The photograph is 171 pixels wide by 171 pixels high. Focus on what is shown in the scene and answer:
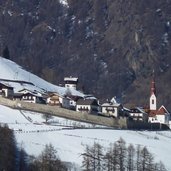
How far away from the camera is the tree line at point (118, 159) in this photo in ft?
383

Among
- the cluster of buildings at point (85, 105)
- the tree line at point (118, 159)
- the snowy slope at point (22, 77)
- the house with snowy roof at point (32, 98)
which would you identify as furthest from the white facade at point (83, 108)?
the tree line at point (118, 159)

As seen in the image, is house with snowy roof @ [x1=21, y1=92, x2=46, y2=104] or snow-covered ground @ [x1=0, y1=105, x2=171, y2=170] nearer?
snow-covered ground @ [x1=0, y1=105, x2=171, y2=170]

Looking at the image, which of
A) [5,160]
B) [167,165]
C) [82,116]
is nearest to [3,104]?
[82,116]

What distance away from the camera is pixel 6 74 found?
181 meters

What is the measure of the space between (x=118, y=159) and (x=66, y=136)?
13515 millimetres

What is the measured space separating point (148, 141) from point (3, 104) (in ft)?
69.4

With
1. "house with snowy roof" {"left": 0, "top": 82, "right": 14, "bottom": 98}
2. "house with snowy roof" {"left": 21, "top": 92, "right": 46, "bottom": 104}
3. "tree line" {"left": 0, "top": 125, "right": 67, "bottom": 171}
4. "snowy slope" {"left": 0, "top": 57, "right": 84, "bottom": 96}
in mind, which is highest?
"snowy slope" {"left": 0, "top": 57, "right": 84, "bottom": 96}

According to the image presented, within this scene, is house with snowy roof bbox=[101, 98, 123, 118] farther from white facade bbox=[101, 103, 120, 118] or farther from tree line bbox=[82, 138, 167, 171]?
tree line bbox=[82, 138, 167, 171]

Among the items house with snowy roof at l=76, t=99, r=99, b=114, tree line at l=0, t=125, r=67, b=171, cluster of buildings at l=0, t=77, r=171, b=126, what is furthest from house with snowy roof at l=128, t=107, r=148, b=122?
tree line at l=0, t=125, r=67, b=171

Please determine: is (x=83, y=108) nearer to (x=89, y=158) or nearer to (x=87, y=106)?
(x=87, y=106)

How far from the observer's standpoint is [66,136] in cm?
13112

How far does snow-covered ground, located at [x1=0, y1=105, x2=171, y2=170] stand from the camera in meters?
122

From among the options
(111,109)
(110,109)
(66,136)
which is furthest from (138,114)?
(66,136)

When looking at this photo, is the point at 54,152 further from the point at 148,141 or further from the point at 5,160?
the point at 148,141
